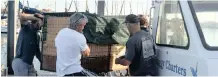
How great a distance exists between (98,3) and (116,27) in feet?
2.17

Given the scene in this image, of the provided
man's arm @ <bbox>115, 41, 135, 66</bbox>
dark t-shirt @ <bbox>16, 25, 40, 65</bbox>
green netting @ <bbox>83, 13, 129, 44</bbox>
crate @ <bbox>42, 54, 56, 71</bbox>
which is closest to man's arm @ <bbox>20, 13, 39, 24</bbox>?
dark t-shirt @ <bbox>16, 25, 40, 65</bbox>

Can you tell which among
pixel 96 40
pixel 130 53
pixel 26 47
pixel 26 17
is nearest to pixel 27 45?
pixel 26 47

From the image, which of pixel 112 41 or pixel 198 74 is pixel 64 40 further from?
pixel 198 74

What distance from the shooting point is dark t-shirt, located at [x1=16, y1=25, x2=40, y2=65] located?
475 centimetres

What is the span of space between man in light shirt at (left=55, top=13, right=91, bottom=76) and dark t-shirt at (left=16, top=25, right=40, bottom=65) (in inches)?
51.7

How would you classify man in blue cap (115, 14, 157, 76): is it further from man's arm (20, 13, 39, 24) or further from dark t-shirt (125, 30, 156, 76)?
man's arm (20, 13, 39, 24)

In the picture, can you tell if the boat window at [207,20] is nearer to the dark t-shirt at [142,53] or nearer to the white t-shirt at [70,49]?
the dark t-shirt at [142,53]

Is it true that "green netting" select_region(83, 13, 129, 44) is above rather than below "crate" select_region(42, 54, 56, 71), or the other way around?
above

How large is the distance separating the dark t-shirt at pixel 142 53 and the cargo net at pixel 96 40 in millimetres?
700

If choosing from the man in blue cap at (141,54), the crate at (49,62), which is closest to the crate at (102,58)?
the crate at (49,62)

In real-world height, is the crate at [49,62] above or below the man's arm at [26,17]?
below

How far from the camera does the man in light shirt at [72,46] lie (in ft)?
11.4

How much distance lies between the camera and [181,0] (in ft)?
9.50

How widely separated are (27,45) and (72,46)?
1512 millimetres
